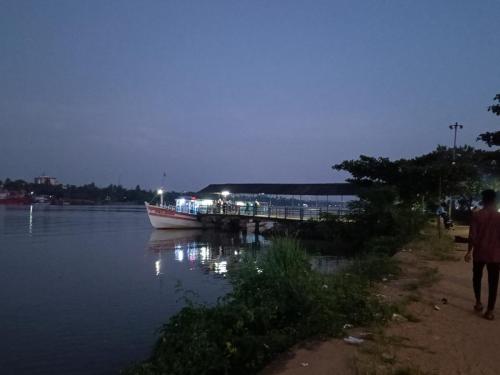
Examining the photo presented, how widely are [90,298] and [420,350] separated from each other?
38.8ft

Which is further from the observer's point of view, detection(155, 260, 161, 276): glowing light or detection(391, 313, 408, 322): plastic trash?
detection(155, 260, 161, 276): glowing light

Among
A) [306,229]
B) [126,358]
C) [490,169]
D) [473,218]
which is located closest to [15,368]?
[126,358]

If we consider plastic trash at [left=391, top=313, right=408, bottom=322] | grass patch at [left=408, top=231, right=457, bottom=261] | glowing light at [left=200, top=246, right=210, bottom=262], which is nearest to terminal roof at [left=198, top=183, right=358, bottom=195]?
glowing light at [left=200, top=246, right=210, bottom=262]

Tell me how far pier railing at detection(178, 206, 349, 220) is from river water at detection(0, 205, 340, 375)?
37.7ft

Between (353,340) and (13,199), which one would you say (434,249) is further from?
(13,199)

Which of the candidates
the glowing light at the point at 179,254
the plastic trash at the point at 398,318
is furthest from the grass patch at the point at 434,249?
the glowing light at the point at 179,254

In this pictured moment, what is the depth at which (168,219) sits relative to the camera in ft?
159

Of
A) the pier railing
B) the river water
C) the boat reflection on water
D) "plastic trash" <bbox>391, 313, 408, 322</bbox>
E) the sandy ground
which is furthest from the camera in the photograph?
the pier railing

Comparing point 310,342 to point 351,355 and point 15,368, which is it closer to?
point 351,355

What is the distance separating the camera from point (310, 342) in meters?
5.89

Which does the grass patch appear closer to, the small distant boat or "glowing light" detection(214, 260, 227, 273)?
"glowing light" detection(214, 260, 227, 273)

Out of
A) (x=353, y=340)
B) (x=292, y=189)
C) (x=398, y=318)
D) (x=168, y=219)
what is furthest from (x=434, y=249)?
(x=168, y=219)

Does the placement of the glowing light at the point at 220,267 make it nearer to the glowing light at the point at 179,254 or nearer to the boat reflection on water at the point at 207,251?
the boat reflection on water at the point at 207,251

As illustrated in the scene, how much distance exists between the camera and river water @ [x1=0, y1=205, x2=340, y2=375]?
9297 millimetres
